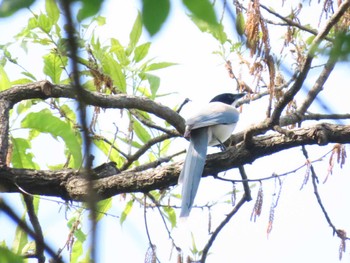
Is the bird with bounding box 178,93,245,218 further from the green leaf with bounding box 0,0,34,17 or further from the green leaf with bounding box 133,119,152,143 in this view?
the green leaf with bounding box 0,0,34,17

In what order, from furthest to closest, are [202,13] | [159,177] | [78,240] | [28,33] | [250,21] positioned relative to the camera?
[28,33] < [78,240] < [159,177] < [250,21] < [202,13]

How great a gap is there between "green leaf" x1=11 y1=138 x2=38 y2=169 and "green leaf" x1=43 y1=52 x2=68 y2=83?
54 centimetres

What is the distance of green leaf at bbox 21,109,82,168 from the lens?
368cm

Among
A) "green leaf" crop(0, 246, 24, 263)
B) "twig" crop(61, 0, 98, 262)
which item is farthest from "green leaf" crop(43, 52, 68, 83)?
"twig" crop(61, 0, 98, 262)

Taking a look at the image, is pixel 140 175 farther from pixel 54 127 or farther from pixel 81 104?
pixel 81 104

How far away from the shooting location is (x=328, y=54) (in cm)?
136

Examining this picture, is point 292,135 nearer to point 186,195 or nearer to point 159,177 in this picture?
point 159,177

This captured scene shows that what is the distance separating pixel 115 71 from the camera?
4.66 meters

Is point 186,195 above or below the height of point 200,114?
below

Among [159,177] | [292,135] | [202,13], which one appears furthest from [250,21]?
[202,13]

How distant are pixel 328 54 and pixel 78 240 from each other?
3.31 m

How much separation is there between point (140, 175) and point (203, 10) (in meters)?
2.49

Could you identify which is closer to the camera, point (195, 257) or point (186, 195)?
point (186, 195)

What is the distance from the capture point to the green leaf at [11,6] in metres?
1.33
